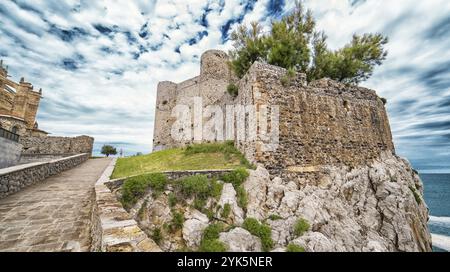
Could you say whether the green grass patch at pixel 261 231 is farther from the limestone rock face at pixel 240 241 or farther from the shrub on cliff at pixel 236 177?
the shrub on cliff at pixel 236 177

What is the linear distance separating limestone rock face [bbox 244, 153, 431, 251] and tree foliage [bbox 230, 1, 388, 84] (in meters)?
7.54

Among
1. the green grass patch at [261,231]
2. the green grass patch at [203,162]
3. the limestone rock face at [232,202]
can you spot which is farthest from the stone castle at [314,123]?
the green grass patch at [261,231]

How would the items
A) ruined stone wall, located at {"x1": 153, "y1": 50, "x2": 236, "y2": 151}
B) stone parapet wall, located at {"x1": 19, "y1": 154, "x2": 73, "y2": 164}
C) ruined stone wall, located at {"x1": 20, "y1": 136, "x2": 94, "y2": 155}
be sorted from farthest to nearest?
ruined stone wall, located at {"x1": 153, "y1": 50, "x2": 236, "y2": 151}, ruined stone wall, located at {"x1": 20, "y1": 136, "x2": 94, "y2": 155}, stone parapet wall, located at {"x1": 19, "y1": 154, "x2": 73, "y2": 164}

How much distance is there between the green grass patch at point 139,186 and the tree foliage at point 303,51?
34.7 feet

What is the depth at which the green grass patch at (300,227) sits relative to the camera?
609 cm

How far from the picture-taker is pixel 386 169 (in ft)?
34.3

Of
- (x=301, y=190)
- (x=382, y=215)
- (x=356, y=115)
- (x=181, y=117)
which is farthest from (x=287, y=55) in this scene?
(x=181, y=117)

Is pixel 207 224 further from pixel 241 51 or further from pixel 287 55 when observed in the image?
pixel 241 51

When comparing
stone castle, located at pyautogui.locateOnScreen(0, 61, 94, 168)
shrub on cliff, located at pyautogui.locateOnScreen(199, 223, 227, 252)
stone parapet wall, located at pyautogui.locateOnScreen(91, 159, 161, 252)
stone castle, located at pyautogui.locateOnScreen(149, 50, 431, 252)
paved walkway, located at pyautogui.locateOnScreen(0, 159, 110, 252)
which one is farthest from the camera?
stone castle, located at pyautogui.locateOnScreen(0, 61, 94, 168)

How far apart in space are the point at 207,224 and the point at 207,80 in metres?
17.9

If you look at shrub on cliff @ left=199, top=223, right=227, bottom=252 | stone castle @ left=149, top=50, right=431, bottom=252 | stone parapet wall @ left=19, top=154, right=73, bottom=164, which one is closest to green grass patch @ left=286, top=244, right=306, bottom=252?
stone castle @ left=149, top=50, right=431, bottom=252

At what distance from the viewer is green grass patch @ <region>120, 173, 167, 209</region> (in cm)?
605

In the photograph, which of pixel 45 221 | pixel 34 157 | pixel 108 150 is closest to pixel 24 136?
pixel 34 157

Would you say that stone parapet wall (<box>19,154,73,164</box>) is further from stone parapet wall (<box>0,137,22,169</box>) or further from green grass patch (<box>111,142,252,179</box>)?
green grass patch (<box>111,142,252,179</box>)
